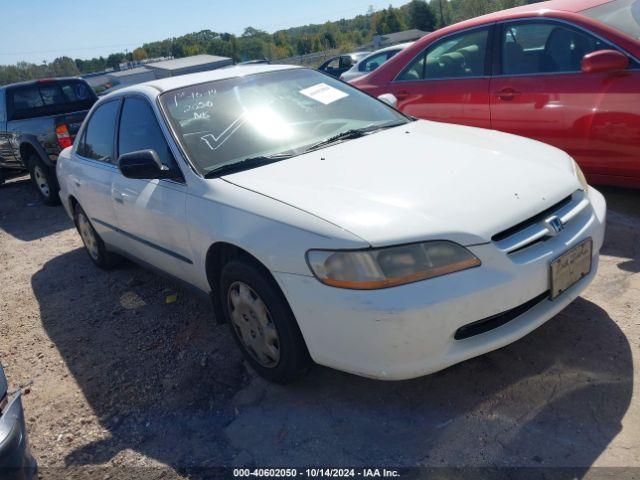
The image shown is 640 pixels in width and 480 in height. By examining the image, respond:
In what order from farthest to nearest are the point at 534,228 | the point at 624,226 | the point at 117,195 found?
the point at 624,226 < the point at 117,195 < the point at 534,228

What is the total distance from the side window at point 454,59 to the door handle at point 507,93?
287 millimetres

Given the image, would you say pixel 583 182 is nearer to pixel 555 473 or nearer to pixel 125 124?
pixel 555 473

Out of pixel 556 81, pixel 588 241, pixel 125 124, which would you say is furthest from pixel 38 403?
pixel 556 81

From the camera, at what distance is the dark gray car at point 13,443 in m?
1.98

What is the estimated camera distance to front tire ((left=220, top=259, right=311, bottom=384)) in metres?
2.51

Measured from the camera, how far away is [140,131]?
11.8ft

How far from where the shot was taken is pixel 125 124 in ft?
12.7

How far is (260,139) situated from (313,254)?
1.14 metres

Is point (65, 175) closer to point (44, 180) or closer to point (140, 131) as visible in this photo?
point (140, 131)

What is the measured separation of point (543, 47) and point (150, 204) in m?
3.29

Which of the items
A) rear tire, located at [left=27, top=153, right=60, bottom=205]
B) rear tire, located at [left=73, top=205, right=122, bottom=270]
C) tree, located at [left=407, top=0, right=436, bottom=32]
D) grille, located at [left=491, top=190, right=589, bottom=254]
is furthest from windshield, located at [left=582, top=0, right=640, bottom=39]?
tree, located at [left=407, top=0, right=436, bottom=32]

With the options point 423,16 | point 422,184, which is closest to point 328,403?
point 422,184

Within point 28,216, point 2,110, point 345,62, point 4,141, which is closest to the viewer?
point 28,216

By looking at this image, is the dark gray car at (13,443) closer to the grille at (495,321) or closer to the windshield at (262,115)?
the windshield at (262,115)
